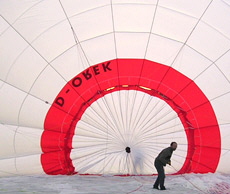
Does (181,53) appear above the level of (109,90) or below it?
above

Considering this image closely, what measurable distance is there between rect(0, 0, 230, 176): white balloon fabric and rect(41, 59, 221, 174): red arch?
0.6 inches

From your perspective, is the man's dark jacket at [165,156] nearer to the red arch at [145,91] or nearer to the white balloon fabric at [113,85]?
the white balloon fabric at [113,85]

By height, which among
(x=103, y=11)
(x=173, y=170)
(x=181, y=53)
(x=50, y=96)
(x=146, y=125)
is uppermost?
(x=103, y=11)

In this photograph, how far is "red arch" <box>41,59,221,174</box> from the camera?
6043mm

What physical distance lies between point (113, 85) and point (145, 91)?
1.68 feet

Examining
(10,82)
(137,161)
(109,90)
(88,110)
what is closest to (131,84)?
(109,90)

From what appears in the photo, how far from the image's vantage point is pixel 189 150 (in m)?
6.19

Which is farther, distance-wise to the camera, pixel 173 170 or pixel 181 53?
pixel 173 170

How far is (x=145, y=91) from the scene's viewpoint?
6191mm

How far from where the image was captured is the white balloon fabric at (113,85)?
577cm

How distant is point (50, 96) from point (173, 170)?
2283 millimetres

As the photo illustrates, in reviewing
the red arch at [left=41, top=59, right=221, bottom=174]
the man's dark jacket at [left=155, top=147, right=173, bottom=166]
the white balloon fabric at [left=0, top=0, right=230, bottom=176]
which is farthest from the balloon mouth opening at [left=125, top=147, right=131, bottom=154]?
the red arch at [left=41, top=59, right=221, bottom=174]

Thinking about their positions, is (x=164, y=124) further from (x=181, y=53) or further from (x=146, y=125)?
(x=181, y=53)

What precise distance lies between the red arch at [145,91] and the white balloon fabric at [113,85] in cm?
2
